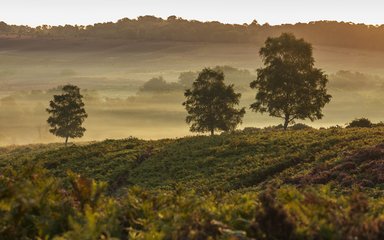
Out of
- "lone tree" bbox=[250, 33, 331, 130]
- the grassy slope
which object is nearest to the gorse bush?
the grassy slope

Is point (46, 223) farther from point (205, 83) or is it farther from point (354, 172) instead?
point (205, 83)

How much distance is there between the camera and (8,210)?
8.90 meters

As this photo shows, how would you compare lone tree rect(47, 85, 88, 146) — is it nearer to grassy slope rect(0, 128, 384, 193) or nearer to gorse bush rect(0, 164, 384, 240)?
grassy slope rect(0, 128, 384, 193)

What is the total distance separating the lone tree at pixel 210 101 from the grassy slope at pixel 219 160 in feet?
56.3

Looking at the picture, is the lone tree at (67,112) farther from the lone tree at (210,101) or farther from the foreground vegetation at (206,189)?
the foreground vegetation at (206,189)

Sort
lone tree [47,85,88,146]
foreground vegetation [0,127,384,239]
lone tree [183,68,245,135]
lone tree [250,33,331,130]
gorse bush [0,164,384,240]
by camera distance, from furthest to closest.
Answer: lone tree [47,85,88,146]
lone tree [183,68,245,135]
lone tree [250,33,331,130]
foreground vegetation [0,127,384,239]
gorse bush [0,164,384,240]

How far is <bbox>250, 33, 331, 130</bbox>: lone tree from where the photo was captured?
6519cm

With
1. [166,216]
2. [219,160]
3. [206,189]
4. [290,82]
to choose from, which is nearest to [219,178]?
[206,189]

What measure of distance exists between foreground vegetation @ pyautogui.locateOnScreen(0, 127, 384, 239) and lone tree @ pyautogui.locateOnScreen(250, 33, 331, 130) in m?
13.8

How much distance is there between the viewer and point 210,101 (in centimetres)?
7331

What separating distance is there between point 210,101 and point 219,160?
99.5 feet

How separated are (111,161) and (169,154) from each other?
215 inches

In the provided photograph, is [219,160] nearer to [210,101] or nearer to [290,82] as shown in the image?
[290,82]

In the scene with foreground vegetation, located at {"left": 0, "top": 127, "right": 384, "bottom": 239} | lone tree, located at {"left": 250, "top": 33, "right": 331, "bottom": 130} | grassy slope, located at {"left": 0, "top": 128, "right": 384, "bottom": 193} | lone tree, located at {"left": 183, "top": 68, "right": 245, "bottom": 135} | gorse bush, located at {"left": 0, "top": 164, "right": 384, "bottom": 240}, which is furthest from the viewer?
lone tree, located at {"left": 183, "top": 68, "right": 245, "bottom": 135}
